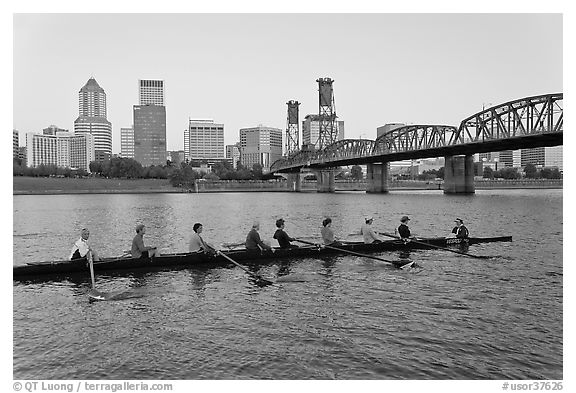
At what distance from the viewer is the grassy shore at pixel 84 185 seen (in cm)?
15200

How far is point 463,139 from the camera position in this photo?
116 metres

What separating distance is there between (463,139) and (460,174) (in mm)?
17851

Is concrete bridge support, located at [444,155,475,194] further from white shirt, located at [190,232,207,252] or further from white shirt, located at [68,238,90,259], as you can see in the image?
white shirt, located at [68,238,90,259]

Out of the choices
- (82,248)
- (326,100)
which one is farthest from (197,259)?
(326,100)

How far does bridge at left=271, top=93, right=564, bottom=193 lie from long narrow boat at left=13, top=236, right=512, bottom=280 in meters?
58.3

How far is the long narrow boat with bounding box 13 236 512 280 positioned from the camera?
21188 mm

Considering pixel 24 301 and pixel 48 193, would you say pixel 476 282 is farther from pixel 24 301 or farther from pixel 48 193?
pixel 48 193

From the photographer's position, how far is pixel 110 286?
2047cm

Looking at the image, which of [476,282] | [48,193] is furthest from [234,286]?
[48,193]

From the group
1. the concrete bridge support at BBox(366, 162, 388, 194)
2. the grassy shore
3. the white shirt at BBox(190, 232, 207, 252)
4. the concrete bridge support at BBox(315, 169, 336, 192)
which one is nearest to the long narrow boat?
the white shirt at BBox(190, 232, 207, 252)

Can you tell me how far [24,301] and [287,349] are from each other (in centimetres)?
1067

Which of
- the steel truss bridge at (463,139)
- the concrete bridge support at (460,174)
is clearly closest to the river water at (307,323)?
the steel truss bridge at (463,139)

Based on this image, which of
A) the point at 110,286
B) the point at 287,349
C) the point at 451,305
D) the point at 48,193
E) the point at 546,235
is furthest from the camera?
the point at 48,193

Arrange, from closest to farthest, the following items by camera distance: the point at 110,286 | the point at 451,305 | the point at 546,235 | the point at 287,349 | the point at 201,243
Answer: the point at 287,349 → the point at 451,305 → the point at 110,286 → the point at 201,243 → the point at 546,235
